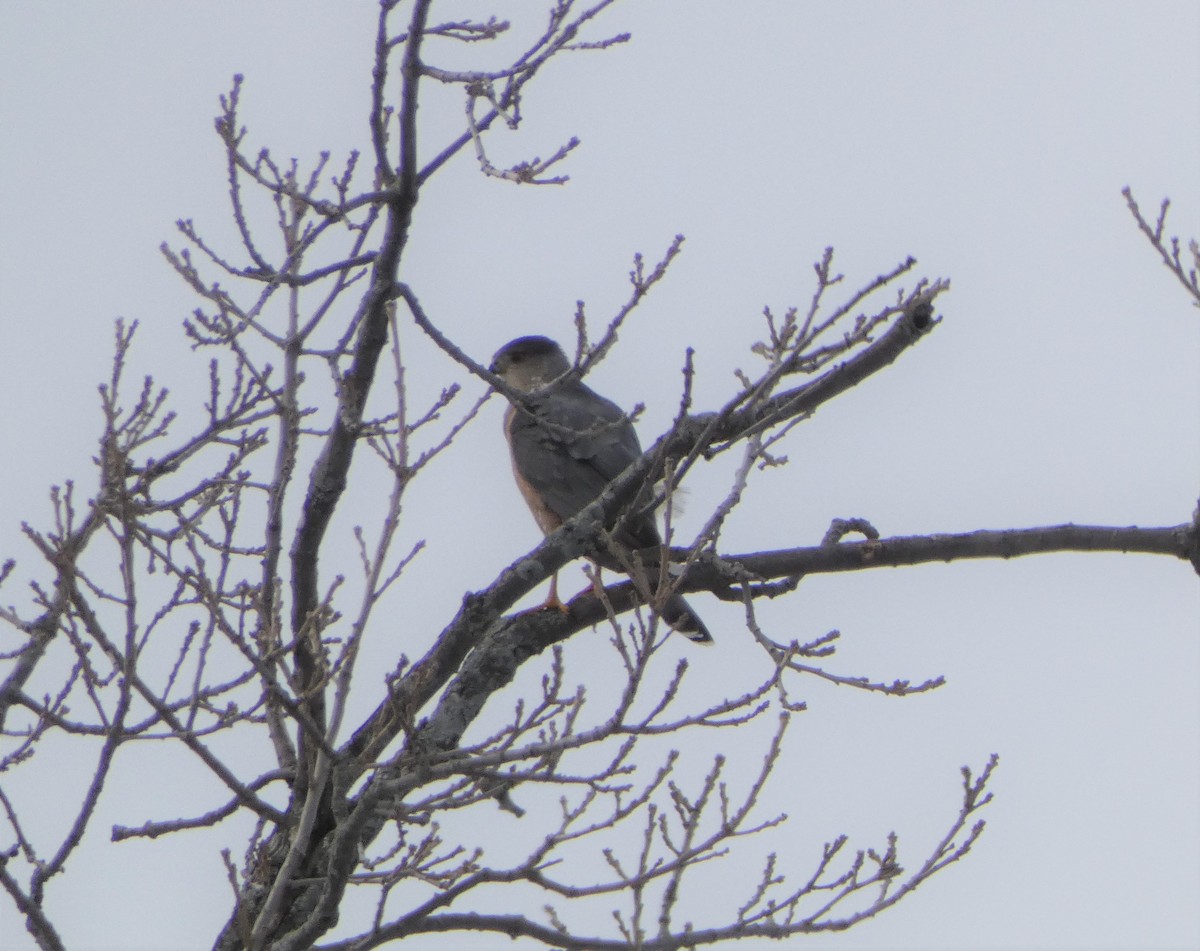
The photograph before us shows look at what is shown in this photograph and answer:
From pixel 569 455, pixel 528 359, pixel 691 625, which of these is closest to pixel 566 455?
pixel 569 455

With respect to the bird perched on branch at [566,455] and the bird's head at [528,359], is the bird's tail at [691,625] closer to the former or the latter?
the bird perched on branch at [566,455]

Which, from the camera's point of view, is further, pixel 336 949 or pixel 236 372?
pixel 236 372

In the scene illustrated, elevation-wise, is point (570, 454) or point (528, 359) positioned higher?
point (528, 359)

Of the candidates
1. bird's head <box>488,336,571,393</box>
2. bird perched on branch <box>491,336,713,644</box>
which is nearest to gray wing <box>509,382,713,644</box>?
bird perched on branch <box>491,336,713,644</box>

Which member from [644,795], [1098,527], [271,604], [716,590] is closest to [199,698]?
[271,604]

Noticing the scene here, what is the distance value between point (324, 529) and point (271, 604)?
0.89 meters

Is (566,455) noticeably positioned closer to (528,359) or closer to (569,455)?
(569,455)

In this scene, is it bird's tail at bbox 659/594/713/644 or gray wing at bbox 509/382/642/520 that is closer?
bird's tail at bbox 659/594/713/644

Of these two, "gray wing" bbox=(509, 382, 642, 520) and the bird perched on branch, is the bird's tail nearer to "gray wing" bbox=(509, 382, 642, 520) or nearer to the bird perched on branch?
the bird perched on branch

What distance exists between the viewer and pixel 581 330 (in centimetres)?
381

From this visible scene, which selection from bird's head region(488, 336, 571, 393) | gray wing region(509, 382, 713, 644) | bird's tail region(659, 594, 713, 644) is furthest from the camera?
bird's head region(488, 336, 571, 393)

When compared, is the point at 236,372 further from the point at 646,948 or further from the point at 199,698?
the point at 646,948

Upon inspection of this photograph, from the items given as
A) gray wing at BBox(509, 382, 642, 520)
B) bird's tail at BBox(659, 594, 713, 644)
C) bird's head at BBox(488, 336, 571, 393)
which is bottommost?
bird's tail at BBox(659, 594, 713, 644)

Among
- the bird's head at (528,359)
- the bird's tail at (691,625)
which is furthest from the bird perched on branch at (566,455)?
the bird's head at (528,359)
